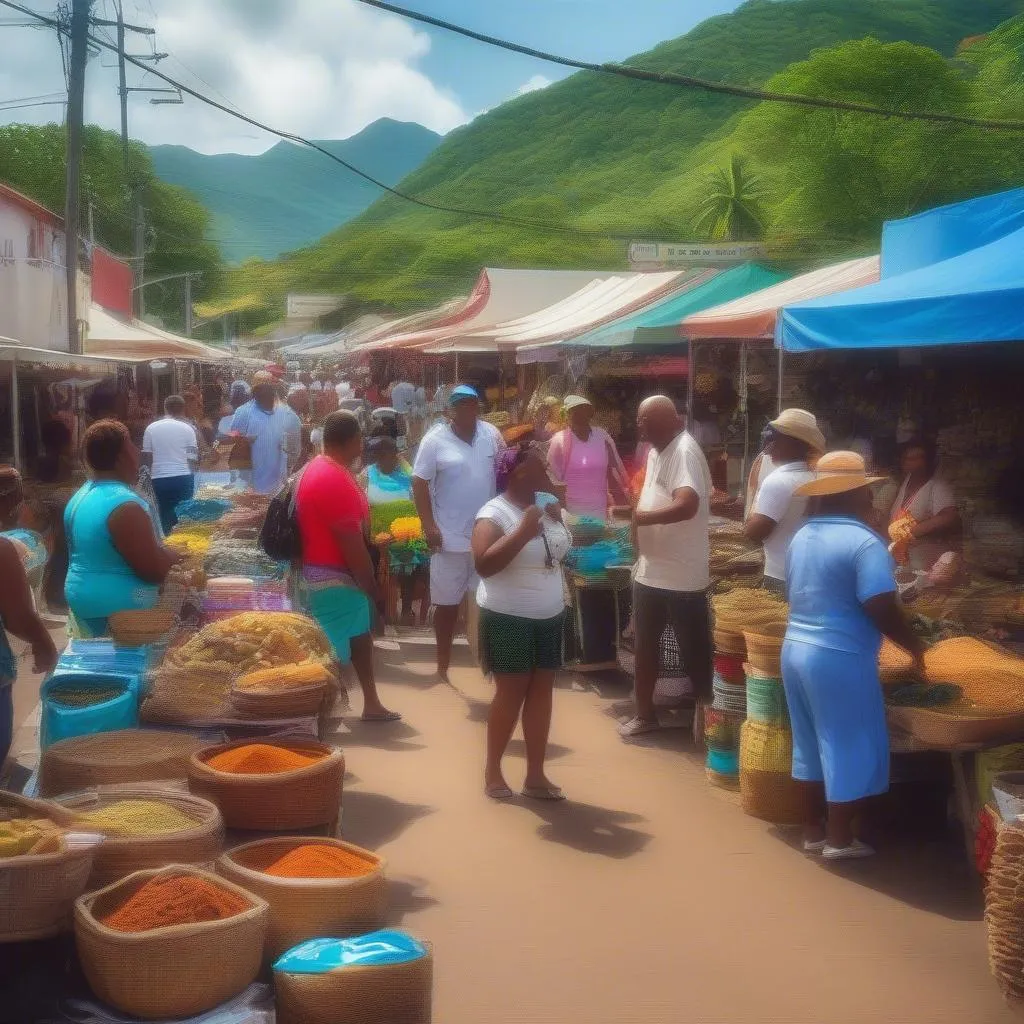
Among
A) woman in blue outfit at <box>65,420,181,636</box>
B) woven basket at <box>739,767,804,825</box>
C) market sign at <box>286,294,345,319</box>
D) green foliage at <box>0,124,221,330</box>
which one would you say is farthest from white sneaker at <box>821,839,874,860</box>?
market sign at <box>286,294,345,319</box>

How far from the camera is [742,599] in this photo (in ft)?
22.3

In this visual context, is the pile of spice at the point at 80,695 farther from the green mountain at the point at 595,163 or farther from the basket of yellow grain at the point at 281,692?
the green mountain at the point at 595,163

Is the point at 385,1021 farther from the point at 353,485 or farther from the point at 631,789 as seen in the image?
the point at 353,485

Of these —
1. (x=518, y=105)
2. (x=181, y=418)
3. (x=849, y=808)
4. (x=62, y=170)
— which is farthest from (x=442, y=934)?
(x=518, y=105)

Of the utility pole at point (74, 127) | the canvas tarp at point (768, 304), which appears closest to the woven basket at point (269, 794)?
the canvas tarp at point (768, 304)

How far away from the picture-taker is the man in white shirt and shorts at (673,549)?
6789mm

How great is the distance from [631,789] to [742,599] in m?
1.19

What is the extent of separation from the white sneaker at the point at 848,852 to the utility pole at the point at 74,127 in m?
15.5

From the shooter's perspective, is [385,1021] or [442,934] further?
[442,934]

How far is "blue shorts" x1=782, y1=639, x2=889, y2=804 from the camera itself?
16.9 ft

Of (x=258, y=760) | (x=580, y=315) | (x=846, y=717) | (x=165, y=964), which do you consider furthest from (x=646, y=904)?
(x=580, y=315)

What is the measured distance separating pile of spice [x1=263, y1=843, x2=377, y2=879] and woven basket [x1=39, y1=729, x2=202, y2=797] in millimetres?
737

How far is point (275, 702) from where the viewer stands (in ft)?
16.6

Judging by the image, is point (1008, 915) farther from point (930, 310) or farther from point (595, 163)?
point (595, 163)
